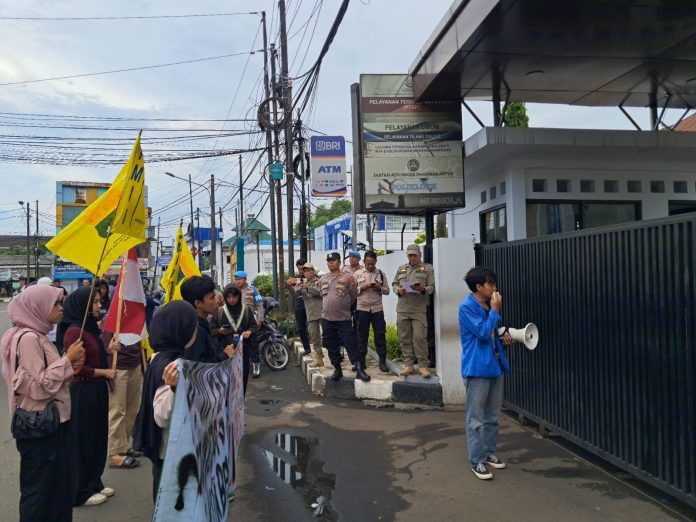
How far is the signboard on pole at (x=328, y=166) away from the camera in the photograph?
11.6 metres

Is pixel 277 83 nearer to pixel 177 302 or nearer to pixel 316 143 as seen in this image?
pixel 316 143

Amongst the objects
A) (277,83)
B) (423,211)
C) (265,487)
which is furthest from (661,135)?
(277,83)

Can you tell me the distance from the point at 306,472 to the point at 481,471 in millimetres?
1587

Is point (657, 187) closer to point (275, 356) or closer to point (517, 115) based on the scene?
point (275, 356)

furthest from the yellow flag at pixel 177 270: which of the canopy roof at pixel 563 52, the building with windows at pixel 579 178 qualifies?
the building with windows at pixel 579 178

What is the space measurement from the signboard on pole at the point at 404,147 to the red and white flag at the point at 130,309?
4220 mm

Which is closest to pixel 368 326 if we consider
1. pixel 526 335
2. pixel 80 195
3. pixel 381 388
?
pixel 381 388

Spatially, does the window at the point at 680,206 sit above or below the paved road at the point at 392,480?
above

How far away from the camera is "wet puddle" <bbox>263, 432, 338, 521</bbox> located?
13.6 feet

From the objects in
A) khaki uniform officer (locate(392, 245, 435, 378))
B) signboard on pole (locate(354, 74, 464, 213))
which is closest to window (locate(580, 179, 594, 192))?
signboard on pole (locate(354, 74, 464, 213))

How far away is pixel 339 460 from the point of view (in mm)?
5074

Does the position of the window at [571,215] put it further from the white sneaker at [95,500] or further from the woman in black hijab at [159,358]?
the white sneaker at [95,500]

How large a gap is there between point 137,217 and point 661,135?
7.92 m

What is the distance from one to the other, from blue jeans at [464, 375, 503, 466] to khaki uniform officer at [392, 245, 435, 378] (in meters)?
2.40
